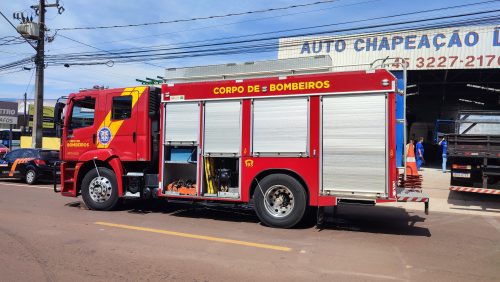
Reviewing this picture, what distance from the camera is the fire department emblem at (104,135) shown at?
1004 cm

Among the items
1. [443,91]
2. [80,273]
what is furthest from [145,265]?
[443,91]

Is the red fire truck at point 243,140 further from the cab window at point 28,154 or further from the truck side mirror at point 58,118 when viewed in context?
the cab window at point 28,154

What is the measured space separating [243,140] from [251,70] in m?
1.45

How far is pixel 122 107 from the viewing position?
390 inches

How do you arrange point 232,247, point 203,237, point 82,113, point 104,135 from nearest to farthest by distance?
point 232,247 < point 203,237 < point 104,135 < point 82,113

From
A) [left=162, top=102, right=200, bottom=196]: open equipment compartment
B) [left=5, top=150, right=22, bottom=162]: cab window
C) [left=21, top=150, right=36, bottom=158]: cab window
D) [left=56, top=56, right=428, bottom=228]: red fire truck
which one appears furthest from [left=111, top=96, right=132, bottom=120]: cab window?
[left=5, top=150, right=22, bottom=162]: cab window

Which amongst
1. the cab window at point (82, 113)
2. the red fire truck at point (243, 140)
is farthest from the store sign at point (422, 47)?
Answer: the cab window at point (82, 113)

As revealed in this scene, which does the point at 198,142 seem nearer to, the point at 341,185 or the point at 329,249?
the point at 341,185

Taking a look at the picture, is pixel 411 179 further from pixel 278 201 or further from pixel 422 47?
pixel 422 47

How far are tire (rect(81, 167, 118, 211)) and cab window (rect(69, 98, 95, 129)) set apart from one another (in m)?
1.17

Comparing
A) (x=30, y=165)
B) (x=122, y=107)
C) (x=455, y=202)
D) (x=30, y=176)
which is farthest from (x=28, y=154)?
(x=455, y=202)

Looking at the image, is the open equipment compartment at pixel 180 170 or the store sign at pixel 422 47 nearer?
the open equipment compartment at pixel 180 170

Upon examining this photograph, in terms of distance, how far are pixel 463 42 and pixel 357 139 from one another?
14.7m

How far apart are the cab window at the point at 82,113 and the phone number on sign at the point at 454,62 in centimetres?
1333
